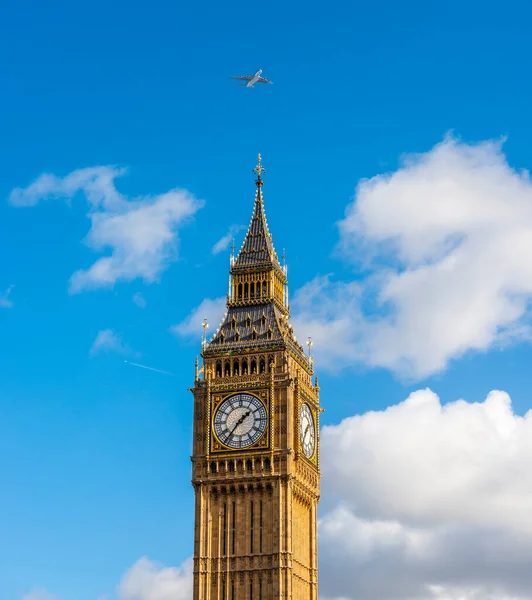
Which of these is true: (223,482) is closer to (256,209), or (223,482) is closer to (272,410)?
(272,410)

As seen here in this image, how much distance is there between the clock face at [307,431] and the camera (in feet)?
497

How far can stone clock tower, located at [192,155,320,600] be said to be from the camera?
145375 mm

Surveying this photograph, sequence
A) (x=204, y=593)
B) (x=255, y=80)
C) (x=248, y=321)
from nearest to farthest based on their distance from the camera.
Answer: (x=255, y=80) → (x=204, y=593) → (x=248, y=321)

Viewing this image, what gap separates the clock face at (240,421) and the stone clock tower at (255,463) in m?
0.10

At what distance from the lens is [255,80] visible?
13438cm

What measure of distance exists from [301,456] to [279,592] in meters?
13.9

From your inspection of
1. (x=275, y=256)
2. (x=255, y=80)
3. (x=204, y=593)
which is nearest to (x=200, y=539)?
(x=204, y=593)

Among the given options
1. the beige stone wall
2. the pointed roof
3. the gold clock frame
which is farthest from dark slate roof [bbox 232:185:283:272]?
the gold clock frame

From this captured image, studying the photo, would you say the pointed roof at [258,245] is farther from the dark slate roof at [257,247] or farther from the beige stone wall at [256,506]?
the beige stone wall at [256,506]

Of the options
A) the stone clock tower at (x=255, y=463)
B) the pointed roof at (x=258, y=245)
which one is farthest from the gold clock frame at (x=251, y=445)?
the pointed roof at (x=258, y=245)

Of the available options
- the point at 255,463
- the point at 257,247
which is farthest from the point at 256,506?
the point at 257,247

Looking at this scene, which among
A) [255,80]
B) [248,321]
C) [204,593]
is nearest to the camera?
[255,80]

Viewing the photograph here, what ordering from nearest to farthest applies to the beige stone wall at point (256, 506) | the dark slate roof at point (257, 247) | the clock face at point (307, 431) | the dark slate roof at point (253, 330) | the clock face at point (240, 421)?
the beige stone wall at point (256, 506) < the clock face at point (240, 421) < the clock face at point (307, 431) < the dark slate roof at point (253, 330) < the dark slate roof at point (257, 247)

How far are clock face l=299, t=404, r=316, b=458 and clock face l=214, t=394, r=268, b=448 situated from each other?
439 centimetres
